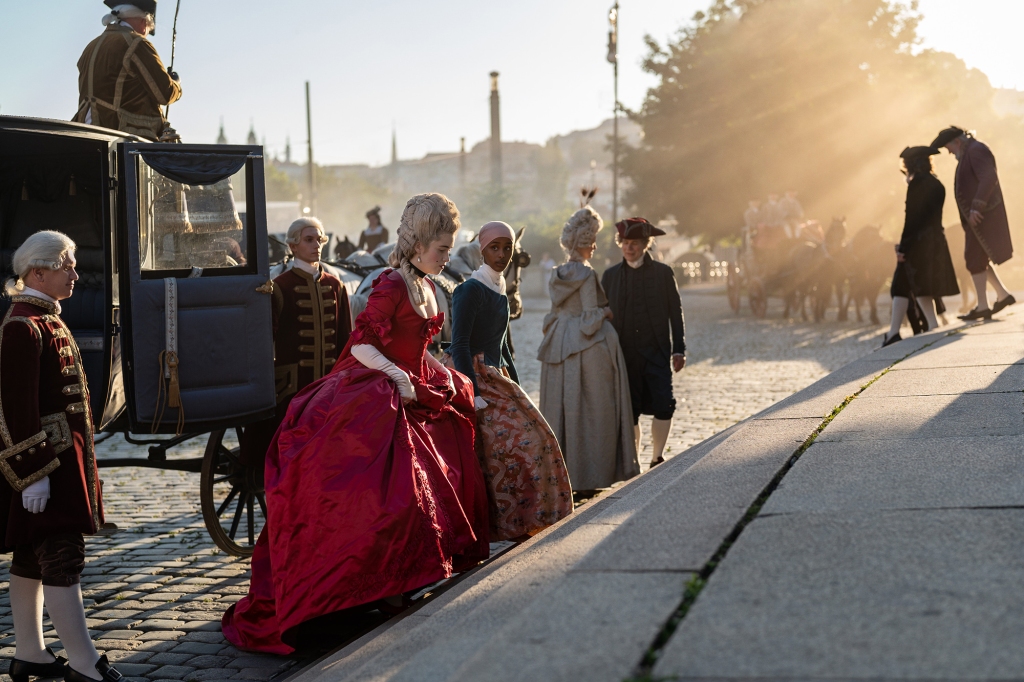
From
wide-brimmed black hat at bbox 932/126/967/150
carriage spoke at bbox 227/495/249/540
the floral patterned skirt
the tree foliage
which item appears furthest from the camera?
the tree foliage

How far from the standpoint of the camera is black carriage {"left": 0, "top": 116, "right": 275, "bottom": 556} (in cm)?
583

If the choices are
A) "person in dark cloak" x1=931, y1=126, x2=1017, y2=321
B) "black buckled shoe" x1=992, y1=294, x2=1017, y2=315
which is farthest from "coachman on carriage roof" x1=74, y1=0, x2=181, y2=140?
"black buckled shoe" x1=992, y1=294, x2=1017, y2=315

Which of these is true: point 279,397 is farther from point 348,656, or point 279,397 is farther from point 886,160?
point 886,160

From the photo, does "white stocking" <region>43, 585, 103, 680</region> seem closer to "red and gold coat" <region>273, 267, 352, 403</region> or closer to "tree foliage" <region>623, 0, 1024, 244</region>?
"red and gold coat" <region>273, 267, 352, 403</region>

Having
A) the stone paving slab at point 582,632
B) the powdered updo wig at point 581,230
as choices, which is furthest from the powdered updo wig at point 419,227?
the stone paving slab at point 582,632

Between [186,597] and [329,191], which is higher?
[329,191]

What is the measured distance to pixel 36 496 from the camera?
13.8 feet

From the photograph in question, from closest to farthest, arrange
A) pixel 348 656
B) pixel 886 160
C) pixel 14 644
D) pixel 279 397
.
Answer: pixel 348 656
pixel 14 644
pixel 279 397
pixel 886 160

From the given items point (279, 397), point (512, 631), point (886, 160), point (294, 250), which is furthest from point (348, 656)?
point (886, 160)

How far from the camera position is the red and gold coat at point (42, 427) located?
4.22m

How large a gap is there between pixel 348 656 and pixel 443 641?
3.84 ft

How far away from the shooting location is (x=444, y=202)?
5055mm

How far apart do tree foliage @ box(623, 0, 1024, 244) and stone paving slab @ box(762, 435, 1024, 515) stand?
1250 inches

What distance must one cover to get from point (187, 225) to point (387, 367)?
1.93 m
